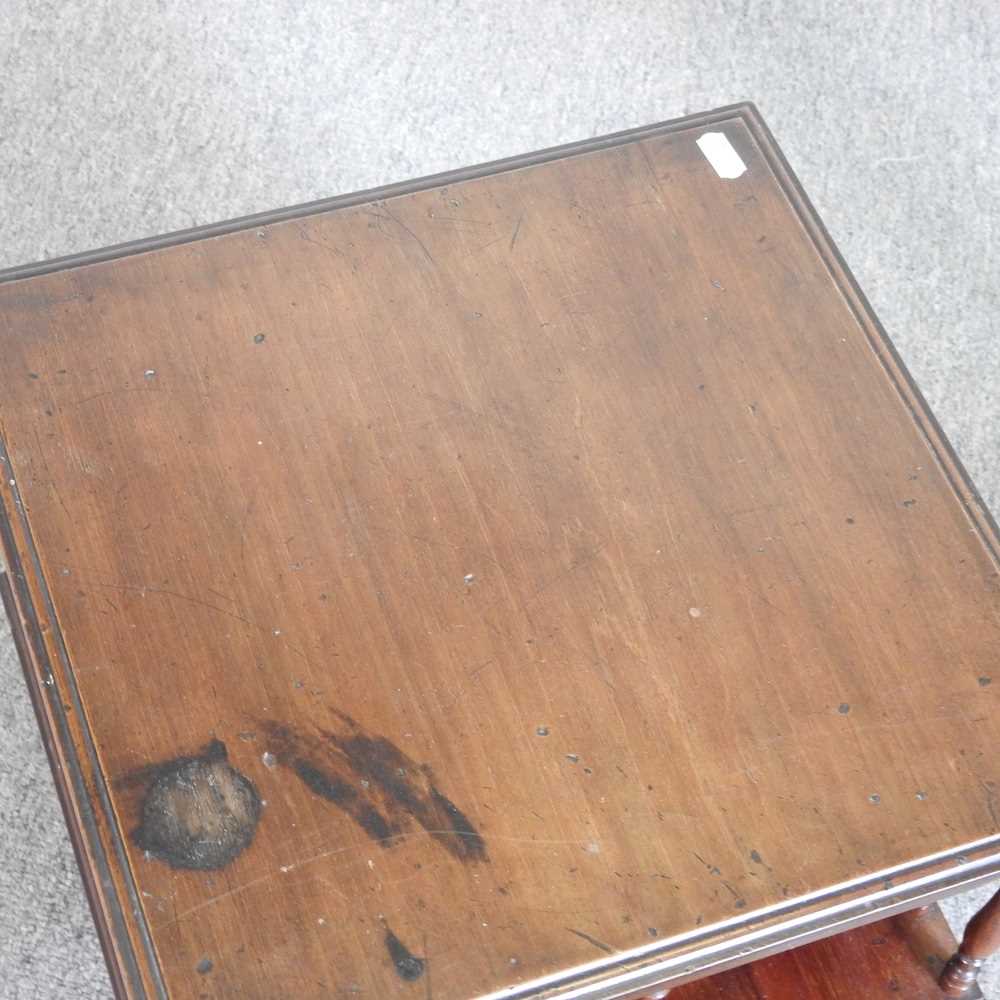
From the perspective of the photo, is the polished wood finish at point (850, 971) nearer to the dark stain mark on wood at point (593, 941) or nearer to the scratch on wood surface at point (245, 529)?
the dark stain mark on wood at point (593, 941)

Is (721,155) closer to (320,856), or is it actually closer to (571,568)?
(571,568)

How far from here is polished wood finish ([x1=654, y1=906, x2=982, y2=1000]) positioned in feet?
3.06

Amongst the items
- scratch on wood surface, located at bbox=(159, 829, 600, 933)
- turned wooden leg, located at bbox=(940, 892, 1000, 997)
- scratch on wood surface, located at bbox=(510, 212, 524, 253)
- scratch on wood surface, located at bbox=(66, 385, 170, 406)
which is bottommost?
turned wooden leg, located at bbox=(940, 892, 1000, 997)

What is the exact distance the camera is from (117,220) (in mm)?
1437

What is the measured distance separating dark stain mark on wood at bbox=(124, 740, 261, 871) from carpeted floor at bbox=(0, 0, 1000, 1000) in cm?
82

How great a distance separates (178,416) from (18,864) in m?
0.49

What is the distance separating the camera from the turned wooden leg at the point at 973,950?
0.86 m

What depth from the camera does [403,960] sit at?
2.39 ft

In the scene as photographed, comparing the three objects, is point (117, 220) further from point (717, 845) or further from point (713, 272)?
point (717, 845)

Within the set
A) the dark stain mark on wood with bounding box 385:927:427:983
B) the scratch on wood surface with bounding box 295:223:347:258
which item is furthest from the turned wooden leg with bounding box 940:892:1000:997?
the scratch on wood surface with bounding box 295:223:347:258

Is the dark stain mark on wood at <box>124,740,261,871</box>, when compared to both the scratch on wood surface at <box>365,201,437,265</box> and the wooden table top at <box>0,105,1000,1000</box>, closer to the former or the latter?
the wooden table top at <box>0,105,1000,1000</box>

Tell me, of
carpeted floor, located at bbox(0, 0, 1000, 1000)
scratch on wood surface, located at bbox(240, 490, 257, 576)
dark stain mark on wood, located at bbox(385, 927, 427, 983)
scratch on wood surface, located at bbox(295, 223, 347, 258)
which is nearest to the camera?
dark stain mark on wood, located at bbox(385, 927, 427, 983)

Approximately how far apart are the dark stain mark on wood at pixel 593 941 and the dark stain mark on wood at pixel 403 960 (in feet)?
0.28

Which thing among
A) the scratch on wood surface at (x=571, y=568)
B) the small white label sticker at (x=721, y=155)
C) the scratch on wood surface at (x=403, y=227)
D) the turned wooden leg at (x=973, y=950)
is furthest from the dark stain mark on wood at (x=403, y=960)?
the small white label sticker at (x=721, y=155)
